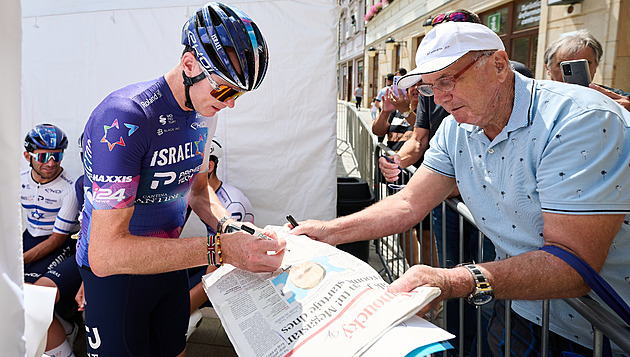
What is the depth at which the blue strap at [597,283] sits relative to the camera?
1175 mm

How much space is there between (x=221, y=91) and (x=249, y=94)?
2726mm

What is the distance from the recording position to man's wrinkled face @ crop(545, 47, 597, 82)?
277 centimetres

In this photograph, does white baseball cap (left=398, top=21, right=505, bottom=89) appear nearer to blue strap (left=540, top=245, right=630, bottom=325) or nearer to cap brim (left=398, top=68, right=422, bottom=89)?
cap brim (left=398, top=68, right=422, bottom=89)

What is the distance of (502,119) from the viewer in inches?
62.4

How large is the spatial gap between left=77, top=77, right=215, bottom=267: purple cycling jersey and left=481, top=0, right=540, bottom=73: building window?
326 inches

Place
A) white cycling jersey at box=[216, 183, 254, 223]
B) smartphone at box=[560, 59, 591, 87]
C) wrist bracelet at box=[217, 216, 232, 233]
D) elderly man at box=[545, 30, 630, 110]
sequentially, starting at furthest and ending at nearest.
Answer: white cycling jersey at box=[216, 183, 254, 223], elderly man at box=[545, 30, 630, 110], smartphone at box=[560, 59, 591, 87], wrist bracelet at box=[217, 216, 232, 233]

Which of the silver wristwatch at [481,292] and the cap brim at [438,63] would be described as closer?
the silver wristwatch at [481,292]

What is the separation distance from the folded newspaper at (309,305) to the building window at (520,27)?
8346 millimetres

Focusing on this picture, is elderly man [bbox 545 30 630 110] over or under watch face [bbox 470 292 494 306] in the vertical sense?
over

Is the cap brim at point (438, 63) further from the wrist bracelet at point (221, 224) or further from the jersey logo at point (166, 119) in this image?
the wrist bracelet at point (221, 224)

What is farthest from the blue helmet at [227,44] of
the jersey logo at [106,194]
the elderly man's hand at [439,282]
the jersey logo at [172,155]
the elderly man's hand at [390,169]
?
the elderly man's hand at [390,169]

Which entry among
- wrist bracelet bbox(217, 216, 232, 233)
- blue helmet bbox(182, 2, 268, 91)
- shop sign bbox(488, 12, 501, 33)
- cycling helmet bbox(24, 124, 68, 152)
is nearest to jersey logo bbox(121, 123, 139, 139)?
blue helmet bbox(182, 2, 268, 91)

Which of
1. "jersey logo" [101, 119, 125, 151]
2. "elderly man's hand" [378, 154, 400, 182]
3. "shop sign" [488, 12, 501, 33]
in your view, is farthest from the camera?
"shop sign" [488, 12, 501, 33]

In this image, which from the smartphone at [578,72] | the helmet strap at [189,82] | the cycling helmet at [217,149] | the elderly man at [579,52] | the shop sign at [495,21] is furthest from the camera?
the shop sign at [495,21]
